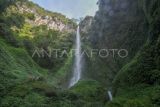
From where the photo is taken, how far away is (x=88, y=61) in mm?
52062

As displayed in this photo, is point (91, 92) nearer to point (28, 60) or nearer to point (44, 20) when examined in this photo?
point (28, 60)

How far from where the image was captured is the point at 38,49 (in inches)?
1914

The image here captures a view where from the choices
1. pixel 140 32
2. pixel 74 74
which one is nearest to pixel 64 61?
pixel 74 74

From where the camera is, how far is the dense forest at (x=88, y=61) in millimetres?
18297

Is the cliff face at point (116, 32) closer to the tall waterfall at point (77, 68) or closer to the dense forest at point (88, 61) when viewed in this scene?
the dense forest at point (88, 61)

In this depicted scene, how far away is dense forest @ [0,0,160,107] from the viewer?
18297 millimetres

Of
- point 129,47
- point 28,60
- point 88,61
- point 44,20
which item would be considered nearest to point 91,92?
point 28,60

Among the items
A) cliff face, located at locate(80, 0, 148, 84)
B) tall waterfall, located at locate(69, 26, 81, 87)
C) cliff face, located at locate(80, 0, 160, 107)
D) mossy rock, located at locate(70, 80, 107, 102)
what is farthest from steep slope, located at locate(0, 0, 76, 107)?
cliff face, located at locate(80, 0, 148, 84)

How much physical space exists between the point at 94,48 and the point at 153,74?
3358 cm

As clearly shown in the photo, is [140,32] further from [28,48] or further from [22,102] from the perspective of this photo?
[22,102]

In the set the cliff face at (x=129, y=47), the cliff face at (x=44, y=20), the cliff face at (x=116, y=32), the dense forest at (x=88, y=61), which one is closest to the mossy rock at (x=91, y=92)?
the dense forest at (x=88, y=61)

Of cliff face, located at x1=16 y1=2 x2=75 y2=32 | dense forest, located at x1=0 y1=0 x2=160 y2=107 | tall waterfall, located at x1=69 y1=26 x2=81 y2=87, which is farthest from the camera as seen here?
cliff face, located at x1=16 y1=2 x2=75 y2=32

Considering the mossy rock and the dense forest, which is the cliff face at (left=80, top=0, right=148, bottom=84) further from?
the mossy rock

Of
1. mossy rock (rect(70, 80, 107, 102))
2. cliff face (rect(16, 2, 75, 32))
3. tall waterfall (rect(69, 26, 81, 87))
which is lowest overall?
mossy rock (rect(70, 80, 107, 102))
